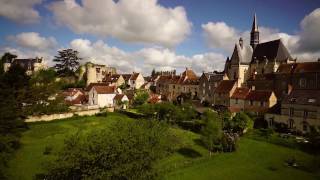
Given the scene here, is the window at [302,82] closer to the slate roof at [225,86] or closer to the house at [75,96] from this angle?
the slate roof at [225,86]

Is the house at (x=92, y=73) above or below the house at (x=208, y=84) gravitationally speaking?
above

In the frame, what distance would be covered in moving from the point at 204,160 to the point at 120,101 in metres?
41.0

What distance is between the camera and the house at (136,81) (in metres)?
100

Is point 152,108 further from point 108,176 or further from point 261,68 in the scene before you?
point 108,176

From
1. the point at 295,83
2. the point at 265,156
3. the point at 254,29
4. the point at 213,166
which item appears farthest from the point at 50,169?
the point at 254,29

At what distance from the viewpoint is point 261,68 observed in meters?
73.8

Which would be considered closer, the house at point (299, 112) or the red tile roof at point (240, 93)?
the house at point (299, 112)

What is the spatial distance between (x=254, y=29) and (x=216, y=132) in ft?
166

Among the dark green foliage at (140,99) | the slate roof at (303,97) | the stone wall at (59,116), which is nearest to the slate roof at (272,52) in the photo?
the slate roof at (303,97)

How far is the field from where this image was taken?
101 ft

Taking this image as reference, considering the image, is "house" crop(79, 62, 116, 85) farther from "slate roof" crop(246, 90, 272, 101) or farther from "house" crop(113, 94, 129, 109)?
"slate roof" crop(246, 90, 272, 101)

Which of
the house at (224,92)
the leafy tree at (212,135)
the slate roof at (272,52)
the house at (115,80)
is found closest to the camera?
the leafy tree at (212,135)

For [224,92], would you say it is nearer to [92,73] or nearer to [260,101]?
[260,101]

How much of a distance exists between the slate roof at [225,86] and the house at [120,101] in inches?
882
